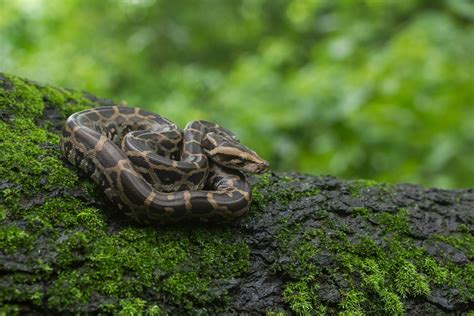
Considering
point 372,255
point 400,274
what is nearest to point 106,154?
point 372,255

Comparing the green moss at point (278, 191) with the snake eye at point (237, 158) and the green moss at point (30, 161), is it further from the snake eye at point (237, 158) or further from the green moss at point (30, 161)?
the green moss at point (30, 161)

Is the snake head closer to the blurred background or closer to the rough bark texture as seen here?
the rough bark texture

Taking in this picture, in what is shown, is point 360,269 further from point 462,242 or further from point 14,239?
point 14,239

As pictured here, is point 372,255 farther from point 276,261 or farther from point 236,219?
point 236,219

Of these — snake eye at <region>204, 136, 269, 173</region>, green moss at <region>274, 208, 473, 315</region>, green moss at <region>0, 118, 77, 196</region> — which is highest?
snake eye at <region>204, 136, 269, 173</region>

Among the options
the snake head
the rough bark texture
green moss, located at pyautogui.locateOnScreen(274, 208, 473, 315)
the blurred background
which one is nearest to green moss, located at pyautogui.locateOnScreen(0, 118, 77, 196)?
the rough bark texture

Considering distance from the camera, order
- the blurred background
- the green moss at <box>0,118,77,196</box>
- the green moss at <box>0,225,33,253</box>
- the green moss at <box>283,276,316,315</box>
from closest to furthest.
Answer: the green moss at <box>0,225,33,253</box> < the green moss at <box>283,276,316,315</box> < the green moss at <box>0,118,77,196</box> < the blurred background
